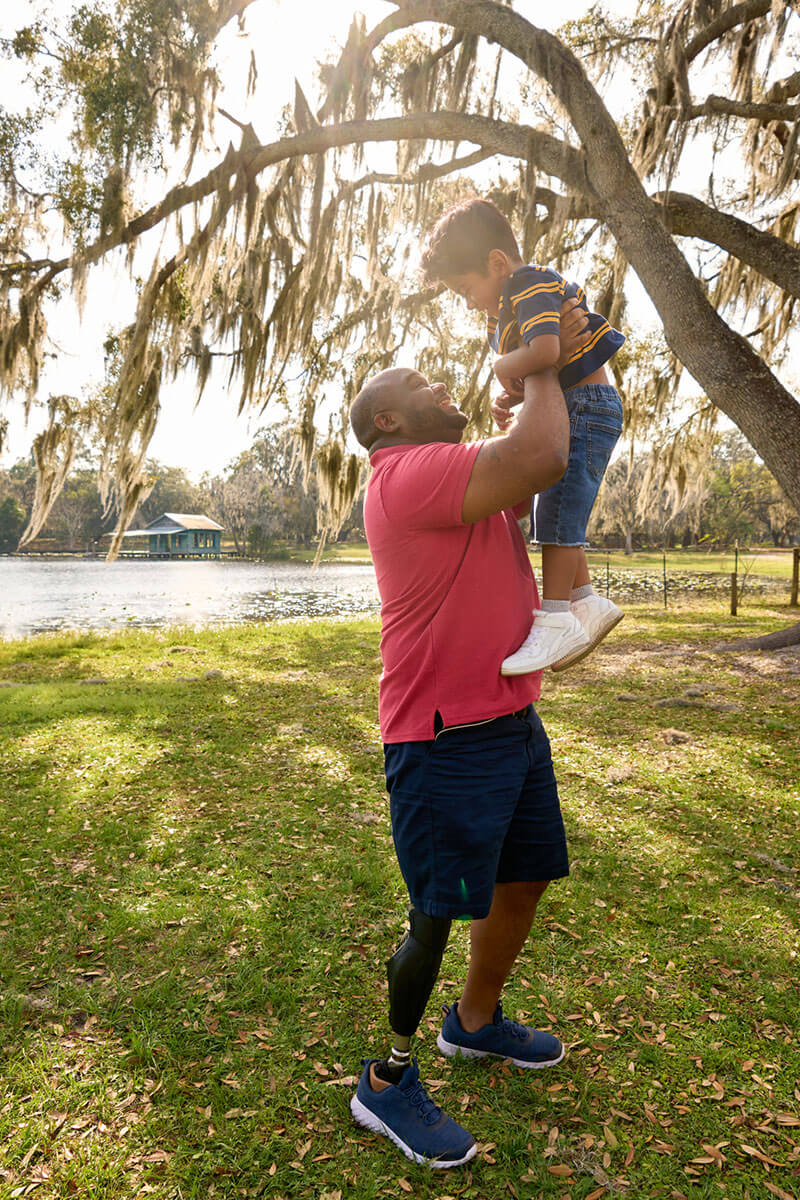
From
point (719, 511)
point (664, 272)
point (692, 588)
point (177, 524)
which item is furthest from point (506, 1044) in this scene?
point (177, 524)

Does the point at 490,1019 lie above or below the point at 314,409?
below

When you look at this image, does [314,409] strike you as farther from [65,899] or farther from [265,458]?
[265,458]

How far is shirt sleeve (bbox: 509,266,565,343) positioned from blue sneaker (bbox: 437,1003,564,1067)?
1.86m

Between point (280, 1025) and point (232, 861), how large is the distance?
117cm

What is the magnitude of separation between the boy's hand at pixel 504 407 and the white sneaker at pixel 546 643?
571 mm

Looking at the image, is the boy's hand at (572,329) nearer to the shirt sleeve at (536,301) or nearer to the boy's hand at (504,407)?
the shirt sleeve at (536,301)

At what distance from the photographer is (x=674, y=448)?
1202 centimetres

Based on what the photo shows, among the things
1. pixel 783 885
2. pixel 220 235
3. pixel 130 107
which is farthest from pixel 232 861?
pixel 130 107

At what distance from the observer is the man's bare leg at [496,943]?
188 centimetres

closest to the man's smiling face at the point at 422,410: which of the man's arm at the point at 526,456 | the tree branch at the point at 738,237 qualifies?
the man's arm at the point at 526,456

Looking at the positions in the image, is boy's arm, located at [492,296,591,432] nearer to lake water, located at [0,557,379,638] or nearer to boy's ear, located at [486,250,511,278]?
boy's ear, located at [486,250,511,278]

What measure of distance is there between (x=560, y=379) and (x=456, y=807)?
3.70 feet

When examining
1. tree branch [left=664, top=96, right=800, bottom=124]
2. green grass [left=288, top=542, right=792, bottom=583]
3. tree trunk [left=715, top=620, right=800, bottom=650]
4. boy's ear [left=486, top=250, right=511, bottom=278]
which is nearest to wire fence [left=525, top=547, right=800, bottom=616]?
tree trunk [left=715, top=620, right=800, bottom=650]

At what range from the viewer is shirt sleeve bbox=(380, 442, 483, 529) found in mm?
1548
